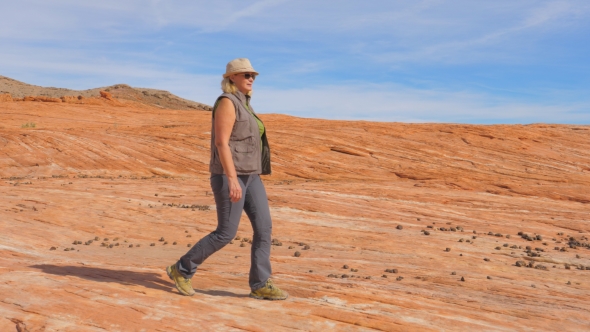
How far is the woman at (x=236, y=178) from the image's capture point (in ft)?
17.6

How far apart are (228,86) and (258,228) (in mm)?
1373

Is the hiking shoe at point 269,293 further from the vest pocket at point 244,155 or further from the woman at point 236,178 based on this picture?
the vest pocket at point 244,155

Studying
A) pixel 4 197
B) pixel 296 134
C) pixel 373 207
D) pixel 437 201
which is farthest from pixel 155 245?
pixel 296 134

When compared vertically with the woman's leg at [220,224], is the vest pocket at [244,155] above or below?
above

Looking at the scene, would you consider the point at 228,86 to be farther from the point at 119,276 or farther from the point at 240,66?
the point at 119,276

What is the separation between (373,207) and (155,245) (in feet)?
21.7

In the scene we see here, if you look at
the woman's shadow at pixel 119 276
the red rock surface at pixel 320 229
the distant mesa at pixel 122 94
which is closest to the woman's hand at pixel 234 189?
the red rock surface at pixel 320 229

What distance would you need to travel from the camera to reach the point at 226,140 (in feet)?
17.4

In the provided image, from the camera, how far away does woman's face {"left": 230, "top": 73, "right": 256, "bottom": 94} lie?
18.2 ft

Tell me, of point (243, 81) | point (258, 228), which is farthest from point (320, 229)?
point (243, 81)

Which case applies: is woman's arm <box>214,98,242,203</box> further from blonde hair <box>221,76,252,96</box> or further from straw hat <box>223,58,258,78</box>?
straw hat <box>223,58,258,78</box>

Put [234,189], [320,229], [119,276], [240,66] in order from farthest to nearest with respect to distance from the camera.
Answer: [320,229], [119,276], [240,66], [234,189]

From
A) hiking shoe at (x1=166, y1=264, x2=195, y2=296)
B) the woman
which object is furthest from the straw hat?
hiking shoe at (x1=166, y1=264, x2=195, y2=296)

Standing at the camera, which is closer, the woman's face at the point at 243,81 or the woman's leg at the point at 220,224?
the woman's leg at the point at 220,224
